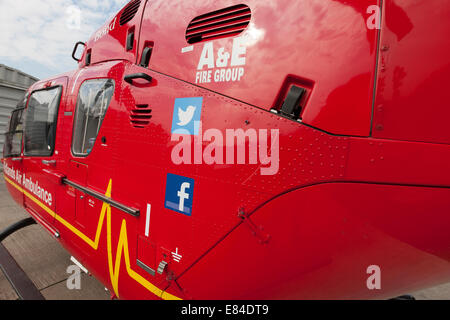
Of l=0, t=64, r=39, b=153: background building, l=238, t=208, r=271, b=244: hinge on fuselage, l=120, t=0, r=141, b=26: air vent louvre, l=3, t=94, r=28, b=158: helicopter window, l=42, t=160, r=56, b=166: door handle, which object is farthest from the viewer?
l=0, t=64, r=39, b=153: background building

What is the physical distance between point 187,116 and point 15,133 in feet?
12.5

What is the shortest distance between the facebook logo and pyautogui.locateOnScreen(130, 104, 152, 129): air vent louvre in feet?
1.41

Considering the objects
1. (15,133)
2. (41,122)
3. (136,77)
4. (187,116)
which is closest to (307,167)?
(187,116)

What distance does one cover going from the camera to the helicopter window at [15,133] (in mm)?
3733

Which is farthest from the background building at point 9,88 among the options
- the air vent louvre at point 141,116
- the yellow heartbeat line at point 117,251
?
the air vent louvre at point 141,116

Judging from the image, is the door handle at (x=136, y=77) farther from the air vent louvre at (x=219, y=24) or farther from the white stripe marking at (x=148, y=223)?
the white stripe marking at (x=148, y=223)

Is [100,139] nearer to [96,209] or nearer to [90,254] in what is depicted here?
[96,209]

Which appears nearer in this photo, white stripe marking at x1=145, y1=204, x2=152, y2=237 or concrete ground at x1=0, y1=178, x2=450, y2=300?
white stripe marking at x1=145, y1=204, x2=152, y2=237

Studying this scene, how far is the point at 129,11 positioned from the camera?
220 cm

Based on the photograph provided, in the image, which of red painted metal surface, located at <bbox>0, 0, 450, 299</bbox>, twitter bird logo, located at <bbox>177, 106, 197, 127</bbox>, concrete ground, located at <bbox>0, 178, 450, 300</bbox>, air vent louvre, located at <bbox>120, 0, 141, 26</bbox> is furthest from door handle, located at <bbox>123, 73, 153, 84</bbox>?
concrete ground, located at <bbox>0, 178, 450, 300</bbox>

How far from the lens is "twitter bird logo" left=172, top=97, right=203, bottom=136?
1.42 metres

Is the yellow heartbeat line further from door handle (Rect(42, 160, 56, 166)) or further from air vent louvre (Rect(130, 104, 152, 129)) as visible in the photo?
door handle (Rect(42, 160, 56, 166))

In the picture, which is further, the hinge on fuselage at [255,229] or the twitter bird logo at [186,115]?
the twitter bird logo at [186,115]

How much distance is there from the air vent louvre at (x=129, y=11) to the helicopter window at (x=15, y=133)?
2584 millimetres
